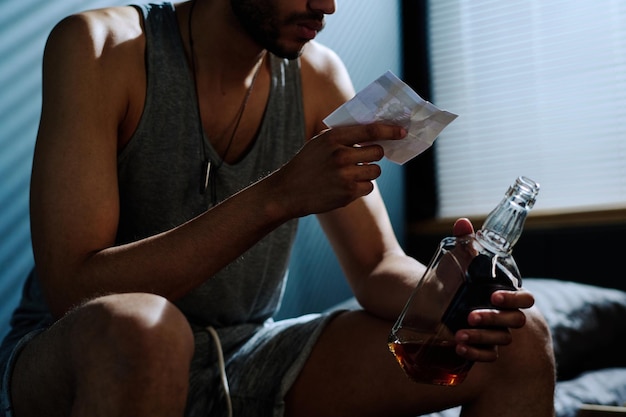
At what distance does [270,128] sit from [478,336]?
68 centimetres

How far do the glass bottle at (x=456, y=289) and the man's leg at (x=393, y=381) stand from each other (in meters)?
0.17

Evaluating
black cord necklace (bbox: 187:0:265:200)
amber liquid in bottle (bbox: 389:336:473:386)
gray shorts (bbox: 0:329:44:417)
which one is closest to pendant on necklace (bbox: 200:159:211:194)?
black cord necklace (bbox: 187:0:265:200)

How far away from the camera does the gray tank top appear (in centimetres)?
131

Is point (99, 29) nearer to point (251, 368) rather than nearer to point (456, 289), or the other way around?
point (251, 368)

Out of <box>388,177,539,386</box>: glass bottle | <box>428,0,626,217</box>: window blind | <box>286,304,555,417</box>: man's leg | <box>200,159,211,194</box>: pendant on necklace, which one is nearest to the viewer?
<box>388,177,539,386</box>: glass bottle

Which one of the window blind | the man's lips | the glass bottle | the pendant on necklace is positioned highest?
the man's lips

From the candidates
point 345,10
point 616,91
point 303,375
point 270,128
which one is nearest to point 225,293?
point 303,375

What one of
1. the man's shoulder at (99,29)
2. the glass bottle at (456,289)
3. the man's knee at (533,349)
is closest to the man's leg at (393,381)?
the man's knee at (533,349)

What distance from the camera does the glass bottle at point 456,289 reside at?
94 centimetres

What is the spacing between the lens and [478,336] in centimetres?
94

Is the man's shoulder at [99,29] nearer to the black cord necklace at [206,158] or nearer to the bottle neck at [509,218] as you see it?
the black cord necklace at [206,158]

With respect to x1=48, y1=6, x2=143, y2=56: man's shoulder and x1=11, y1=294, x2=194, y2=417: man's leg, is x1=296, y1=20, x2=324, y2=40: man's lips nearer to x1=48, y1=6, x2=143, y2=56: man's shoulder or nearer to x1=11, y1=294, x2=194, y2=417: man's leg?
x1=48, y1=6, x2=143, y2=56: man's shoulder

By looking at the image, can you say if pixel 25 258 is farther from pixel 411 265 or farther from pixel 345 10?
pixel 345 10

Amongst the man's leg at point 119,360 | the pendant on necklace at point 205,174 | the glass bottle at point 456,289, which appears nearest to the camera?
the man's leg at point 119,360
